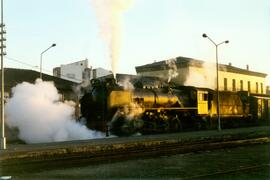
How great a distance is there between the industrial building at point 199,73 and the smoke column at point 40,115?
3019 centimetres

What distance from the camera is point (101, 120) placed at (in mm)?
25750

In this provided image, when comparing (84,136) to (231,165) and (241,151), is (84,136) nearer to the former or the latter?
(241,151)

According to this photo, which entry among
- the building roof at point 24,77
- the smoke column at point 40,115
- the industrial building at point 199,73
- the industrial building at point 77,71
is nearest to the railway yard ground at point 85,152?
the smoke column at point 40,115

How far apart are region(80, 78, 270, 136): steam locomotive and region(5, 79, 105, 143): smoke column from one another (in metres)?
1.98

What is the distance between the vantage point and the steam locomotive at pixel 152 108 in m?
25.9

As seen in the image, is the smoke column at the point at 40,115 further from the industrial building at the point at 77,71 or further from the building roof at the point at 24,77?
the industrial building at the point at 77,71

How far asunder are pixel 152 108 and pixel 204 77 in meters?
32.8

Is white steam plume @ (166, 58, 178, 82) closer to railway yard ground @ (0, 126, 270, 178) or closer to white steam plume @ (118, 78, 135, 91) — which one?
white steam plume @ (118, 78, 135, 91)

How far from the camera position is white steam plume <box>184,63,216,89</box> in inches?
2320

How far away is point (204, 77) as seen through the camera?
60.4m

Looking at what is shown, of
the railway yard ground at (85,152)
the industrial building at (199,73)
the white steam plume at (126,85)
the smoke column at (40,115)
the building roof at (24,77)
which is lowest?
the railway yard ground at (85,152)

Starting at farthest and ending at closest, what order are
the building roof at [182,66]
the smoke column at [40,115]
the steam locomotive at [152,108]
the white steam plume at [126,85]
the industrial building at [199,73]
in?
the building roof at [182,66] → the industrial building at [199,73] → the white steam plume at [126,85] → the steam locomotive at [152,108] → the smoke column at [40,115]

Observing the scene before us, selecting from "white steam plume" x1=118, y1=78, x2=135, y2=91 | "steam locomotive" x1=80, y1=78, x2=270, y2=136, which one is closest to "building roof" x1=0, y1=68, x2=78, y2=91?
"steam locomotive" x1=80, y1=78, x2=270, y2=136

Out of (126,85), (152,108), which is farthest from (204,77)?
(126,85)
